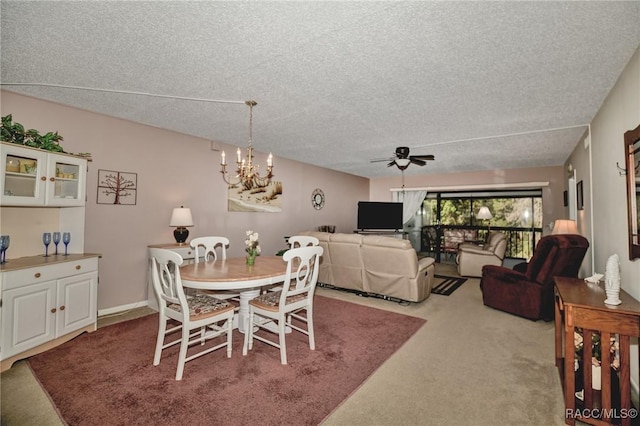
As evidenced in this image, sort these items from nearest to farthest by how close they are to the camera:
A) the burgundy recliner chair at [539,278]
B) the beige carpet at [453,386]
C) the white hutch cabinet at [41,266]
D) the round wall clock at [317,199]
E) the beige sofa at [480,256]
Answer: the beige carpet at [453,386]
the white hutch cabinet at [41,266]
the burgundy recliner chair at [539,278]
the beige sofa at [480,256]
the round wall clock at [317,199]

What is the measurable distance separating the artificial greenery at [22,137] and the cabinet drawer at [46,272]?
3.79 feet

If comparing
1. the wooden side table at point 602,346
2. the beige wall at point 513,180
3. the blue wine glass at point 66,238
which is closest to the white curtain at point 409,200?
the beige wall at point 513,180

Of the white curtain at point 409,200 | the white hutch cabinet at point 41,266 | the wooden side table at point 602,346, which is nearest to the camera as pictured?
the wooden side table at point 602,346

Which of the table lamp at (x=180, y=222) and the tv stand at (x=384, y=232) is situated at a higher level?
the table lamp at (x=180, y=222)

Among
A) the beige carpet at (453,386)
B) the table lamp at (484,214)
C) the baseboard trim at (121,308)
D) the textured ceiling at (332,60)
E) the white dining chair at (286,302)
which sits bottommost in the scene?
the beige carpet at (453,386)

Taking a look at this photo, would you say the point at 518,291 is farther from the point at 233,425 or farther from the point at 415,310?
the point at 233,425

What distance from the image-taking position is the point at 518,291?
146 inches

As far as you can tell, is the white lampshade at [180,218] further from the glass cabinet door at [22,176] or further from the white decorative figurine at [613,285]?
the white decorative figurine at [613,285]

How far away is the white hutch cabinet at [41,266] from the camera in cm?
241

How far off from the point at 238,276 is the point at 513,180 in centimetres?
717

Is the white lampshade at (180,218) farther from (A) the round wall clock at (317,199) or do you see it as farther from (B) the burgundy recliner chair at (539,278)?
(B) the burgundy recliner chair at (539,278)

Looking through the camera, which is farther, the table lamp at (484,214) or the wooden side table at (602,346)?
the table lamp at (484,214)

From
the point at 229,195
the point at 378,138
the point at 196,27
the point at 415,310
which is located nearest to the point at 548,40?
the point at 196,27

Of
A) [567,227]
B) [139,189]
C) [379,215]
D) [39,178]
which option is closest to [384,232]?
[379,215]
